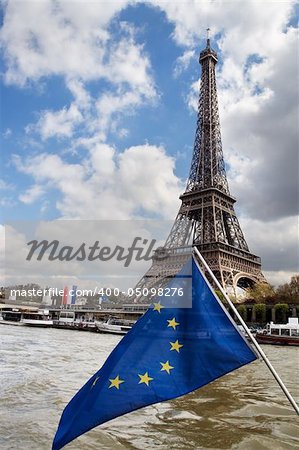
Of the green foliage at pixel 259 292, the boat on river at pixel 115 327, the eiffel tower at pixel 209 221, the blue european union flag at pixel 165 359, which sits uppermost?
the eiffel tower at pixel 209 221

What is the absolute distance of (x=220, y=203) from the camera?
6250 centimetres

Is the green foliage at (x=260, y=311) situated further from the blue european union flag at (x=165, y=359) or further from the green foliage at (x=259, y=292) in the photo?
the blue european union flag at (x=165, y=359)

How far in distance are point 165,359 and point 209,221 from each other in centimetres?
→ 5630

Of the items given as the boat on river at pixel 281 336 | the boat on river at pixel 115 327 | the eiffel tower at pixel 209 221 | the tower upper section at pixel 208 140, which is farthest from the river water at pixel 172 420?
the tower upper section at pixel 208 140

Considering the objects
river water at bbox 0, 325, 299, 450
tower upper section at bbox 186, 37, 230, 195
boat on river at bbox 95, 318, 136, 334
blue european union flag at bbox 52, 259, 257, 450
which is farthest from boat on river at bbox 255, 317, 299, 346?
tower upper section at bbox 186, 37, 230, 195

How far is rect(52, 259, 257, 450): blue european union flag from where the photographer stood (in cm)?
377

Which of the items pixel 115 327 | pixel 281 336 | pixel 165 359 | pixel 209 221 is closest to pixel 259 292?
pixel 209 221

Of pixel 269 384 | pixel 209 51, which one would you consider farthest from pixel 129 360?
pixel 209 51

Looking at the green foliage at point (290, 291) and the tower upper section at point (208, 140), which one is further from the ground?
the tower upper section at point (208, 140)

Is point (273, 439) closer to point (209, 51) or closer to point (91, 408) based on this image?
point (91, 408)

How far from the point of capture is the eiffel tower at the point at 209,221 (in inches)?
2178

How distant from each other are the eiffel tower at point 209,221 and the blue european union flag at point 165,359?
150 feet

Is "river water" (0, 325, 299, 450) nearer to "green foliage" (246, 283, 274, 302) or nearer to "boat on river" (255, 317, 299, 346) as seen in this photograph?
"boat on river" (255, 317, 299, 346)

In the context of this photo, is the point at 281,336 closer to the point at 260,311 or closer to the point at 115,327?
the point at 115,327
